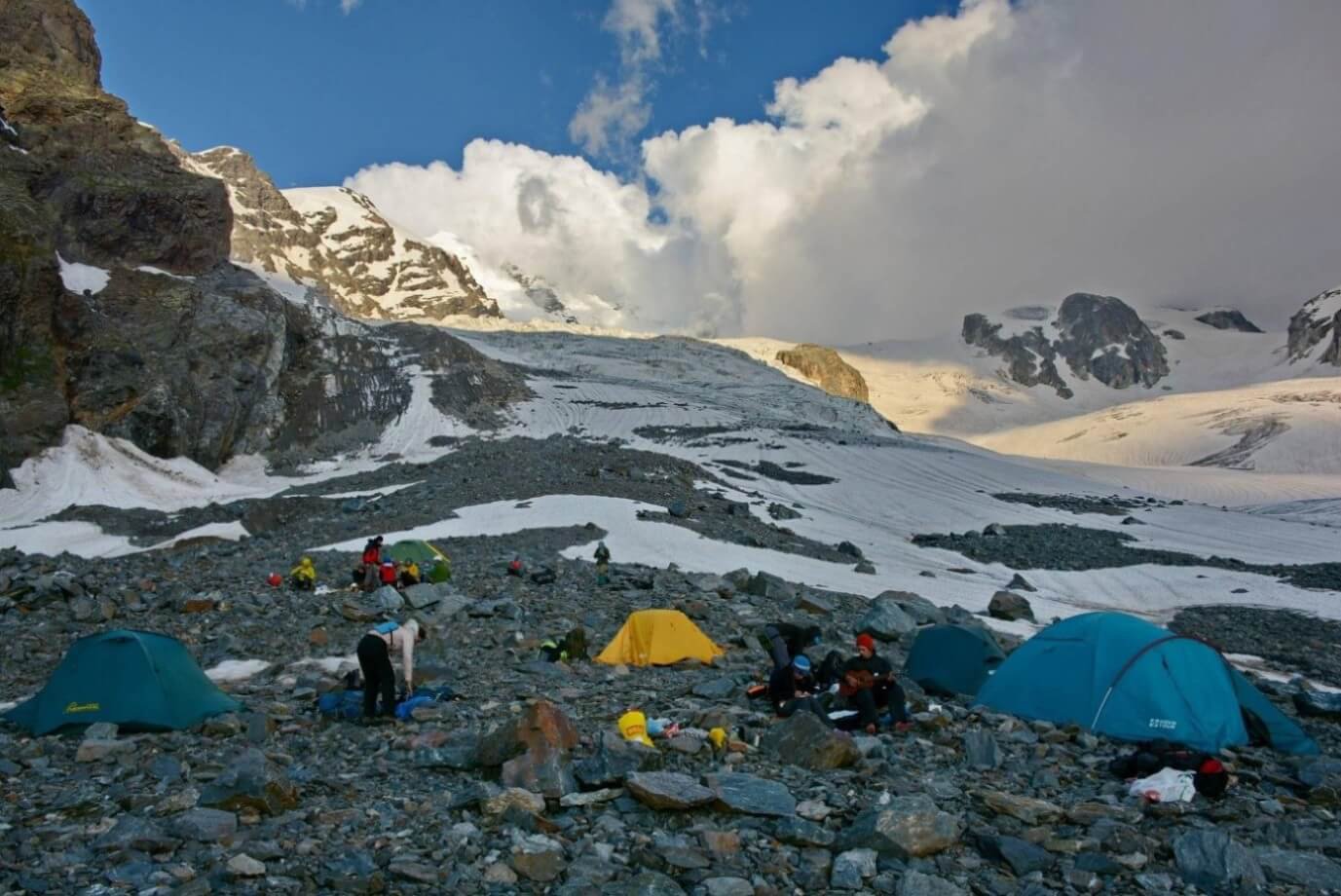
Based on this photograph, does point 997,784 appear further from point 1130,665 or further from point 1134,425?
point 1134,425

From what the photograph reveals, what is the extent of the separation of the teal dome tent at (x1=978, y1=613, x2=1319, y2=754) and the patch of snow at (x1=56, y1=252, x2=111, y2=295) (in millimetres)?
54349

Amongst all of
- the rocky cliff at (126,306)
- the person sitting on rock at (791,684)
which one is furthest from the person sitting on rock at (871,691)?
the rocky cliff at (126,306)

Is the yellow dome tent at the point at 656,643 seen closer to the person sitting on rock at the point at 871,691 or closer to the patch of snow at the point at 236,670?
the person sitting on rock at the point at 871,691

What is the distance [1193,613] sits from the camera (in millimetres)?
25500

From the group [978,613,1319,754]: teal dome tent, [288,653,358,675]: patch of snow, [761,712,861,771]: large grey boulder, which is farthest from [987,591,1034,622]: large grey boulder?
[288,653,358,675]: patch of snow

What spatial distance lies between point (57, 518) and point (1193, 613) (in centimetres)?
4059

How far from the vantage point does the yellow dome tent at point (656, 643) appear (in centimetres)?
1405

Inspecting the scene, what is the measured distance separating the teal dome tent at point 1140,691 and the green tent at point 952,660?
4.94 ft

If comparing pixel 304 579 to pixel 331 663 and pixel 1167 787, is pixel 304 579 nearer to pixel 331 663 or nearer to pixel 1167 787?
pixel 331 663

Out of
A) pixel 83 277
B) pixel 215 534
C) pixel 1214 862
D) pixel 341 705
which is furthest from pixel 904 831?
pixel 83 277

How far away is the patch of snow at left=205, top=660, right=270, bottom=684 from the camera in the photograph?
12.9 metres

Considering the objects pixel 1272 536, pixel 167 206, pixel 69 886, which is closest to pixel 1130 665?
pixel 69 886

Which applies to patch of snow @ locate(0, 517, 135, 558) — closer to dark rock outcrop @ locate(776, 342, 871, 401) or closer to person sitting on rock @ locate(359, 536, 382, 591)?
person sitting on rock @ locate(359, 536, 382, 591)

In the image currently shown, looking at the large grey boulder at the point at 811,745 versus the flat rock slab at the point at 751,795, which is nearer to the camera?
the flat rock slab at the point at 751,795
